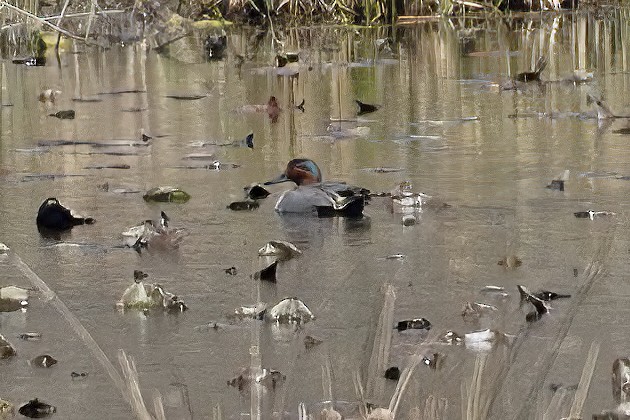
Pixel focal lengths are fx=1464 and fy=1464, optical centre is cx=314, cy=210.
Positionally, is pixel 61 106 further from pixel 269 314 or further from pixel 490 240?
pixel 269 314

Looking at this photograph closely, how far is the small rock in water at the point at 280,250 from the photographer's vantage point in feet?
18.2

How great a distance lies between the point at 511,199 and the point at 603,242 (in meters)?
1.06

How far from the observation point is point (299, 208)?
648cm

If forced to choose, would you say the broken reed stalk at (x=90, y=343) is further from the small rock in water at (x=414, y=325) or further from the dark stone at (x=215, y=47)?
the dark stone at (x=215, y=47)

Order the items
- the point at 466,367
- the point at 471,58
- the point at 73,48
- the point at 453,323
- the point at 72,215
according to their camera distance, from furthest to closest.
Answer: the point at 73,48
the point at 471,58
the point at 72,215
the point at 453,323
the point at 466,367

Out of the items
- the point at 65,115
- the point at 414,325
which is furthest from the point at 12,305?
the point at 65,115

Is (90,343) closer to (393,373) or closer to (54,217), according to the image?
(393,373)

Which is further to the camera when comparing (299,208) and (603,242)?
(299,208)

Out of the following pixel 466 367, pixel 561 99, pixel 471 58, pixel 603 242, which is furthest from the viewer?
pixel 471 58

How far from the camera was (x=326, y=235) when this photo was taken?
236 inches

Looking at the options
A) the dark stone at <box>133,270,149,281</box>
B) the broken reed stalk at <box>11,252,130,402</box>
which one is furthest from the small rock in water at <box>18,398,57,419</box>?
the dark stone at <box>133,270,149,281</box>

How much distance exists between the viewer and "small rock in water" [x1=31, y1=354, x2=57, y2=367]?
13.4ft

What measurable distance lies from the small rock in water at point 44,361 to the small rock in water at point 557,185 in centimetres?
341

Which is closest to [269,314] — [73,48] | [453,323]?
[453,323]
